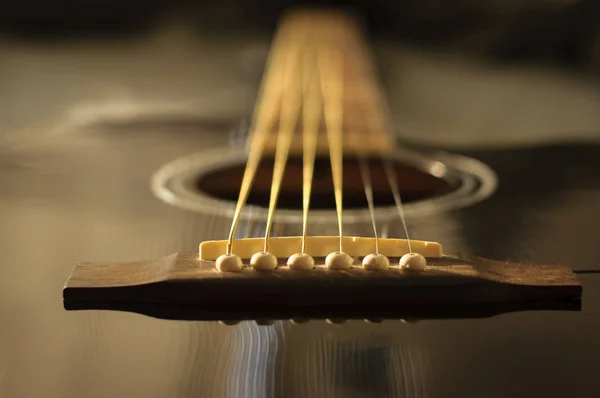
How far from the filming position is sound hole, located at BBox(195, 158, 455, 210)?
0.96 meters

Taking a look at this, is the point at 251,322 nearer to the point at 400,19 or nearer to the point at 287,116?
the point at 287,116

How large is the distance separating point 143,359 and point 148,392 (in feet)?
0.17

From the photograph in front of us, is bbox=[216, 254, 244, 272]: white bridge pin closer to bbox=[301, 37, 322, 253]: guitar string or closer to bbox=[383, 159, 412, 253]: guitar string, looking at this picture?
bbox=[301, 37, 322, 253]: guitar string

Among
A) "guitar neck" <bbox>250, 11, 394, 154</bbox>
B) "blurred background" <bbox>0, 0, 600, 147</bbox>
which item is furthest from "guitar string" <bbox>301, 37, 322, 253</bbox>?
"blurred background" <bbox>0, 0, 600, 147</bbox>

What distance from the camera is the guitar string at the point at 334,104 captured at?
1.03 meters

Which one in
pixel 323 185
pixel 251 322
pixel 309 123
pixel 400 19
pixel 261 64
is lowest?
pixel 251 322

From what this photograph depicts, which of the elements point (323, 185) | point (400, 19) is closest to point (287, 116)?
point (323, 185)

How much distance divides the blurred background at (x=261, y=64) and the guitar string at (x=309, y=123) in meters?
0.10

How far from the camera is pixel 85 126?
1400 mm

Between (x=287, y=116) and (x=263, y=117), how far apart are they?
0.06m

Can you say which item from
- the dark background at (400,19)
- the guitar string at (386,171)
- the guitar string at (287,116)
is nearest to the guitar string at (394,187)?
the guitar string at (386,171)

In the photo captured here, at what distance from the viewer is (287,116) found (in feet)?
4.44

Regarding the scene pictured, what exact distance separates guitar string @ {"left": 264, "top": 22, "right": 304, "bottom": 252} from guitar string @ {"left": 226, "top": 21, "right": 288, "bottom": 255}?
0.05ft

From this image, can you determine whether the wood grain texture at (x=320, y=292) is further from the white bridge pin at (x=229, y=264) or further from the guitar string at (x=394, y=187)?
the guitar string at (x=394, y=187)
